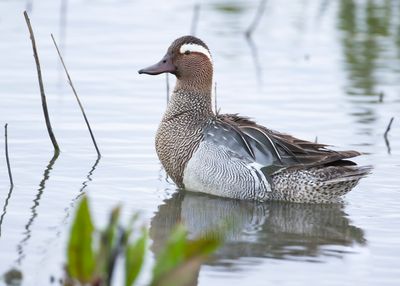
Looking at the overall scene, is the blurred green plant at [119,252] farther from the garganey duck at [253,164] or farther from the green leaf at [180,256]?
the garganey duck at [253,164]

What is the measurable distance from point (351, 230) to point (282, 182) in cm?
89

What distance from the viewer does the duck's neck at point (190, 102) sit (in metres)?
9.46

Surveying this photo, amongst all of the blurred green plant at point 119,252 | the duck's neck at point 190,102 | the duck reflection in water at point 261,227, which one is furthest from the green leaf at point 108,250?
the duck's neck at point 190,102

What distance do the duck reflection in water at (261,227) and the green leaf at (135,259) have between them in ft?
6.84

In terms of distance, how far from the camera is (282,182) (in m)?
9.03

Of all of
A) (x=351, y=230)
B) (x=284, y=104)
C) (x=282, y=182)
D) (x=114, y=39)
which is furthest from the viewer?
(x=114, y=39)

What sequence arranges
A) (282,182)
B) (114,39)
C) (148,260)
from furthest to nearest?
(114,39), (282,182), (148,260)

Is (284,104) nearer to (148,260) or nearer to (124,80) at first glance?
(124,80)

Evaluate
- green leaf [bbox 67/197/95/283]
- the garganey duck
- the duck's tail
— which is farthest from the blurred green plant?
the duck's tail

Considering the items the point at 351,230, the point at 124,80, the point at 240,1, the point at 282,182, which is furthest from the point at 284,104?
the point at 240,1

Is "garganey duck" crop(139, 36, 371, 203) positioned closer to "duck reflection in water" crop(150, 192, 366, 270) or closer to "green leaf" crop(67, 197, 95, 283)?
"duck reflection in water" crop(150, 192, 366, 270)

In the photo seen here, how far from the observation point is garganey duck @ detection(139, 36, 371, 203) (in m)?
9.01

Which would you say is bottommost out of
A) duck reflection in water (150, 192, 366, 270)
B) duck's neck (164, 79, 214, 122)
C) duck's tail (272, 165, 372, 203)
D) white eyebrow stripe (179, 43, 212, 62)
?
duck reflection in water (150, 192, 366, 270)

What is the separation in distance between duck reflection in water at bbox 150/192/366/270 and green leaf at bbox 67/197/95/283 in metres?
2.14
